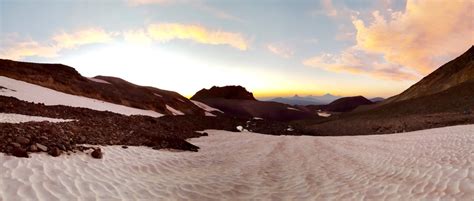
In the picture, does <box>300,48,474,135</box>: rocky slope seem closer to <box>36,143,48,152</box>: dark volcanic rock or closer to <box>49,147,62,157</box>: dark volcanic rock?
<box>49,147,62,157</box>: dark volcanic rock

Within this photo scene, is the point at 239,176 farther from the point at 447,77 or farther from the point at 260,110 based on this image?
the point at 260,110

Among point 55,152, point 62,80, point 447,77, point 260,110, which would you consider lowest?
point 55,152

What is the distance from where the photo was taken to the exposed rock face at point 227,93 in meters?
154

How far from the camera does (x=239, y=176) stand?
10.8 metres

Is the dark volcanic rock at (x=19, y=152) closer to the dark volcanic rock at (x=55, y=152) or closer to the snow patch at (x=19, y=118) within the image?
the dark volcanic rock at (x=55, y=152)

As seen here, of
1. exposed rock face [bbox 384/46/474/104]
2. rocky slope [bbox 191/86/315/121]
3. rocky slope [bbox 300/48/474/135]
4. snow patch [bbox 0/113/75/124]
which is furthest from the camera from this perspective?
rocky slope [bbox 191/86/315/121]

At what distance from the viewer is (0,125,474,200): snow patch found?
A: 7355 millimetres

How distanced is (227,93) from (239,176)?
5639 inches

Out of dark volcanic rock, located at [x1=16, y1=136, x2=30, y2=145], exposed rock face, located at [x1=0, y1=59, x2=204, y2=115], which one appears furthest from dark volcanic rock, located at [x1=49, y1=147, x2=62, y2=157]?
exposed rock face, located at [x1=0, y1=59, x2=204, y2=115]

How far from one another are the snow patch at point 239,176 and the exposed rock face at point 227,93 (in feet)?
455

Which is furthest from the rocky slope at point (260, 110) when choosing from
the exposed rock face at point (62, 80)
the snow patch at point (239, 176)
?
the snow patch at point (239, 176)

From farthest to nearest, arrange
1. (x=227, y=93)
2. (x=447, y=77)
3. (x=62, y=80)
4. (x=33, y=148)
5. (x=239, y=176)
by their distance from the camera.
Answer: (x=227, y=93) → (x=447, y=77) → (x=62, y=80) → (x=239, y=176) → (x=33, y=148)

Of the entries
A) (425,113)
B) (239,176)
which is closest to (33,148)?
(239,176)

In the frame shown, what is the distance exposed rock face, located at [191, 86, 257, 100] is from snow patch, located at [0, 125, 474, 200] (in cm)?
A: 13866
